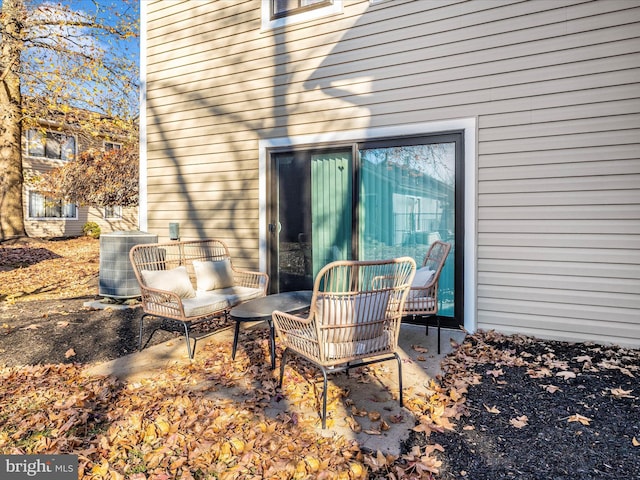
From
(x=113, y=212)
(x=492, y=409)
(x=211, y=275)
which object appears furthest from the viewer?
(x=113, y=212)

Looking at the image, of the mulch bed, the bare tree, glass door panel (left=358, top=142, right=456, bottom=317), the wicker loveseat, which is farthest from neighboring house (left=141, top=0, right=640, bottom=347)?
the bare tree

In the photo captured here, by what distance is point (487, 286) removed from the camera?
13.4 ft

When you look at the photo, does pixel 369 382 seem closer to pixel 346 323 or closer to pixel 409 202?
pixel 346 323

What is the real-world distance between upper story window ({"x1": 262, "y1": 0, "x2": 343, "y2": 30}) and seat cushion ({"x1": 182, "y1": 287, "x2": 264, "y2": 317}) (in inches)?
130

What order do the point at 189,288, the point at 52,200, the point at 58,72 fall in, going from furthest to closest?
the point at 52,200 < the point at 58,72 < the point at 189,288

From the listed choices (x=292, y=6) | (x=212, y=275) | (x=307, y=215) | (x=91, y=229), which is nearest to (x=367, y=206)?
(x=307, y=215)

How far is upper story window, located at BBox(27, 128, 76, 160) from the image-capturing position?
14.6 meters

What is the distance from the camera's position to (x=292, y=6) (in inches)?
198

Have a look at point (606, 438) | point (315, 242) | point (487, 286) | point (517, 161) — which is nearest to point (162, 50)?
point (315, 242)

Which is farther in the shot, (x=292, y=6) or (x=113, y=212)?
(x=113, y=212)

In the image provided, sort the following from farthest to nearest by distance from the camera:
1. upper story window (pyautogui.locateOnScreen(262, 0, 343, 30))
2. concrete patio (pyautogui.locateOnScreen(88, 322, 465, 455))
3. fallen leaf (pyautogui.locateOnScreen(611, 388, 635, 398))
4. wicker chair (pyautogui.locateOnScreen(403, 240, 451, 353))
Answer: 1. upper story window (pyautogui.locateOnScreen(262, 0, 343, 30))
2. wicker chair (pyautogui.locateOnScreen(403, 240, 451, 353))
3. fallen leaf (pyautogui.locateOnScreen(611, 388, 635, 398))
4. concrete patio (pyautogui.locateOnScreen(88, 322, 465, 455))

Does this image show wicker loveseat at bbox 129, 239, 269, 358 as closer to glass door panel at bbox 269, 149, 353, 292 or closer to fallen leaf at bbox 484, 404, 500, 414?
glass door panel at bbox 269, 149, 353, 292

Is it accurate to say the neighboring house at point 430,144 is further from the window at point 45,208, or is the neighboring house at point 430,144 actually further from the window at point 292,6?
the window at point 45,208

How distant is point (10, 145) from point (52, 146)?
4275 millimetres
